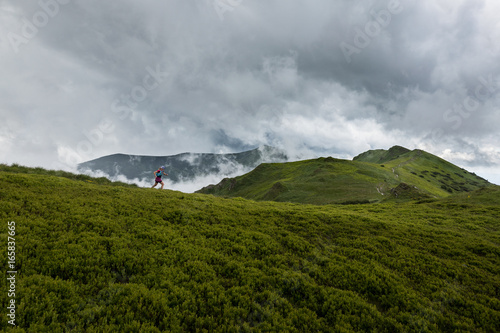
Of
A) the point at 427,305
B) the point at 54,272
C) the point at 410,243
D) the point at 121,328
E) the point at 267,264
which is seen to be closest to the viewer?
the point at 121,328

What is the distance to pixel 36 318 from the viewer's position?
24.2 ft

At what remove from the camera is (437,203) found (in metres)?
38.2

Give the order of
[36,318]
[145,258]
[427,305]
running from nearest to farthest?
[36,318], [427,305], [145,258]

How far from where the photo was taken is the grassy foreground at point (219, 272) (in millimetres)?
8727

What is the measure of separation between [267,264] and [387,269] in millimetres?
7879

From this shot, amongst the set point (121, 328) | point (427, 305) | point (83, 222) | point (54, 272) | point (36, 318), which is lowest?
point (427, 305)

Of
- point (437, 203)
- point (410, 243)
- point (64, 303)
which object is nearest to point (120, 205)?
point (64, 303)

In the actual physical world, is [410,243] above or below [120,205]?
below

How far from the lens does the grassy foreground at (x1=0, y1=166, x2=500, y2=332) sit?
8.73m

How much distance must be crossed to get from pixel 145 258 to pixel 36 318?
4811mm

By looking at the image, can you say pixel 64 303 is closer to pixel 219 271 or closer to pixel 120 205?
pixel 219 271

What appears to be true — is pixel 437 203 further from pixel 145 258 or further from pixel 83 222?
pixel 83 222

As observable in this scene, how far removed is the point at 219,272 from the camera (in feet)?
39.4

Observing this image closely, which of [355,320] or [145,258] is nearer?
[355,320]
